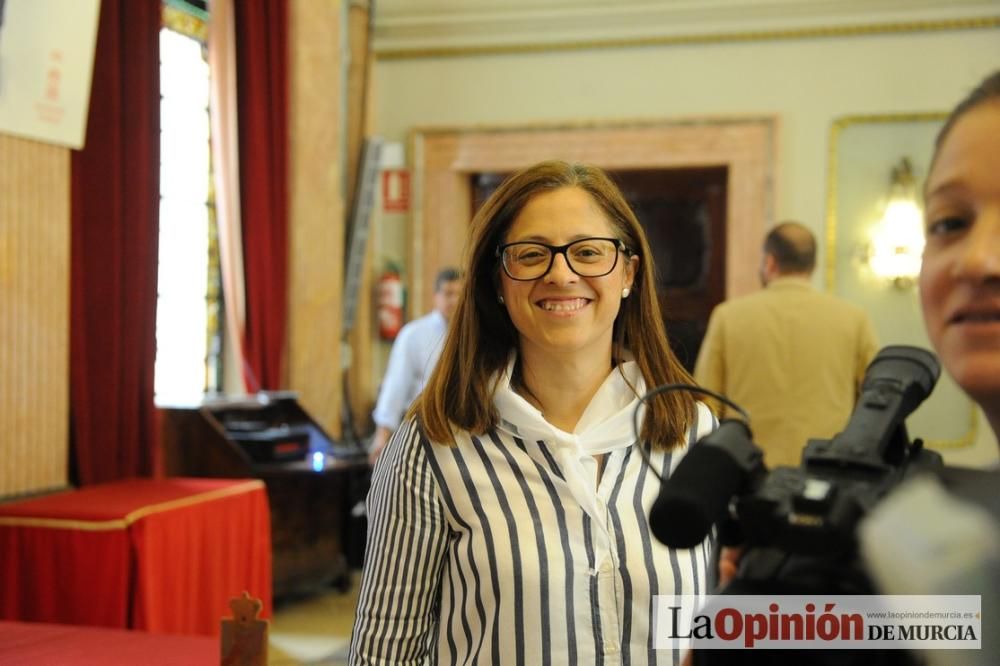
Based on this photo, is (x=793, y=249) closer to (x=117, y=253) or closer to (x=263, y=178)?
(x=117, y=253)

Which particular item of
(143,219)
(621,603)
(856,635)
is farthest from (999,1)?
(856,635)

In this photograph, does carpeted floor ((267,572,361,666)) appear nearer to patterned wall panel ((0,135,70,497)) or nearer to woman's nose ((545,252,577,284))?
patterned wall panel ((0,135,70,497))

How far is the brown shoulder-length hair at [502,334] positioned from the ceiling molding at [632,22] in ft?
21.0

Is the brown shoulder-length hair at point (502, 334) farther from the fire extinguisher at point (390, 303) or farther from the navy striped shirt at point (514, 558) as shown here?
the fire extinguisher at point (390, 303)

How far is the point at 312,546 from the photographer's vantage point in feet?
20.9

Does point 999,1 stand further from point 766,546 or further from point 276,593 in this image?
point 766,546

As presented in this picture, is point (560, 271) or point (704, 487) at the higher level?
point (560, 271)

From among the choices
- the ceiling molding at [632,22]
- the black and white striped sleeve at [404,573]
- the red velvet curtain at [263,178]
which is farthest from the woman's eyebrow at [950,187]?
the ceiling molding at [632,22]

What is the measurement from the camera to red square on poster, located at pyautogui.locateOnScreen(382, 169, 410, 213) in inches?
323

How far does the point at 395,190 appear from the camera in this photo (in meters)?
8.22

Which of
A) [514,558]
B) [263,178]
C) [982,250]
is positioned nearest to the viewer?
[982,250]

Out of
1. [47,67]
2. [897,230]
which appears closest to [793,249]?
[47,67]

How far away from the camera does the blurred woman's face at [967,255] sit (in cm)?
41

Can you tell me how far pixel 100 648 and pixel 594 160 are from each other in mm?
6106
